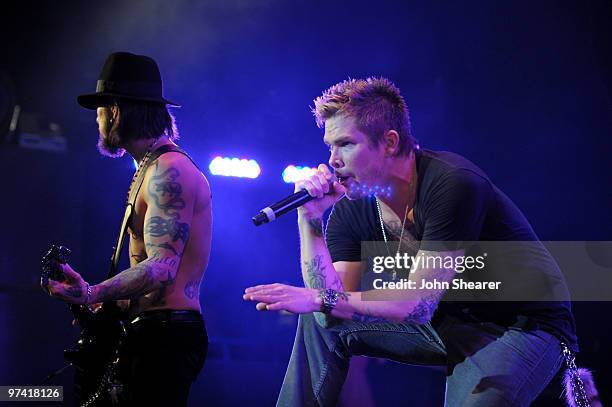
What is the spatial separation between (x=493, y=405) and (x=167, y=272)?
1333mm

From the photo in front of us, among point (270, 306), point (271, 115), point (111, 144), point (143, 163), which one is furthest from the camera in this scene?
point (271, 115)

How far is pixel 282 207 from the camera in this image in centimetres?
242

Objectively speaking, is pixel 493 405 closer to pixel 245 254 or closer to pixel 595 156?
pixel 595 156

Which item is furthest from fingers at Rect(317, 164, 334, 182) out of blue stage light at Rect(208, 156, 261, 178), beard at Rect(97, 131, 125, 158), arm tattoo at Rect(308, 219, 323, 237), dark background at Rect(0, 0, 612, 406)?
blue stage light at Rect(208, 156, 261, 178)

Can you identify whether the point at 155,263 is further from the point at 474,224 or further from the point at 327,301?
the point at 474,224

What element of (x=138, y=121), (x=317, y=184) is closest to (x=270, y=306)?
(x=317, y=184)

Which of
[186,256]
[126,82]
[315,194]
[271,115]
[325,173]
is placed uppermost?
[271,115]

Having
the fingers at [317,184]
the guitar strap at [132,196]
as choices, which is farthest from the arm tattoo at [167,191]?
the fingers at [317,184]

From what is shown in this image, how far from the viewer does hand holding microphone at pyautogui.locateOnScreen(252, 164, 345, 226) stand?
8.30 feet

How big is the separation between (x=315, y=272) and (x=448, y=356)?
0.66 metres

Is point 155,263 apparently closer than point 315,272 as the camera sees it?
Yes

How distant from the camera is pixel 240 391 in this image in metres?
5.13

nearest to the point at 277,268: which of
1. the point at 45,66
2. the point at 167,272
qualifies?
the point at 45,66

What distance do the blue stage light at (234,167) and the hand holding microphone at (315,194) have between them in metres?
4.62
